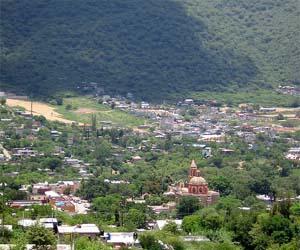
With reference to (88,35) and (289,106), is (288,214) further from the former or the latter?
(88,35)

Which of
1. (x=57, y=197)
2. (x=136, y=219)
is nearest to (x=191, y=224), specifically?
(x=136, y=219)

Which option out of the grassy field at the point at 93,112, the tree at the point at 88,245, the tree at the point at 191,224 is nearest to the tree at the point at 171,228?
the tree at the point at 191,224

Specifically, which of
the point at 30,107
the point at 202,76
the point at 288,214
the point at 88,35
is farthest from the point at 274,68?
the point at 288,214

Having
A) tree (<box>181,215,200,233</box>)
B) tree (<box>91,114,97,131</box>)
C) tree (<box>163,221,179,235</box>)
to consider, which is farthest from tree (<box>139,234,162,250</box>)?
tree (<box>91,114,97,131</box>)

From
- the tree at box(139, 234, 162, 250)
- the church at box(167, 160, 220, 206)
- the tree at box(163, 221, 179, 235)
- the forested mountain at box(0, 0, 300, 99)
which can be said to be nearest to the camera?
the tree at box(139, 234, 162, 250)

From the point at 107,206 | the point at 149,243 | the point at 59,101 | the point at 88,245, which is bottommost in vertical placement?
the point at 59,101

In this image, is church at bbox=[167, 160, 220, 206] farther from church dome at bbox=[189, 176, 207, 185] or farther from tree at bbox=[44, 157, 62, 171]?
tree at bbox=[44, 157, 62, 171]

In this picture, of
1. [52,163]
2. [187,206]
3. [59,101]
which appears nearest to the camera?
[187,206]

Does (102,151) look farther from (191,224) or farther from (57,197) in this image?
(191,224)
